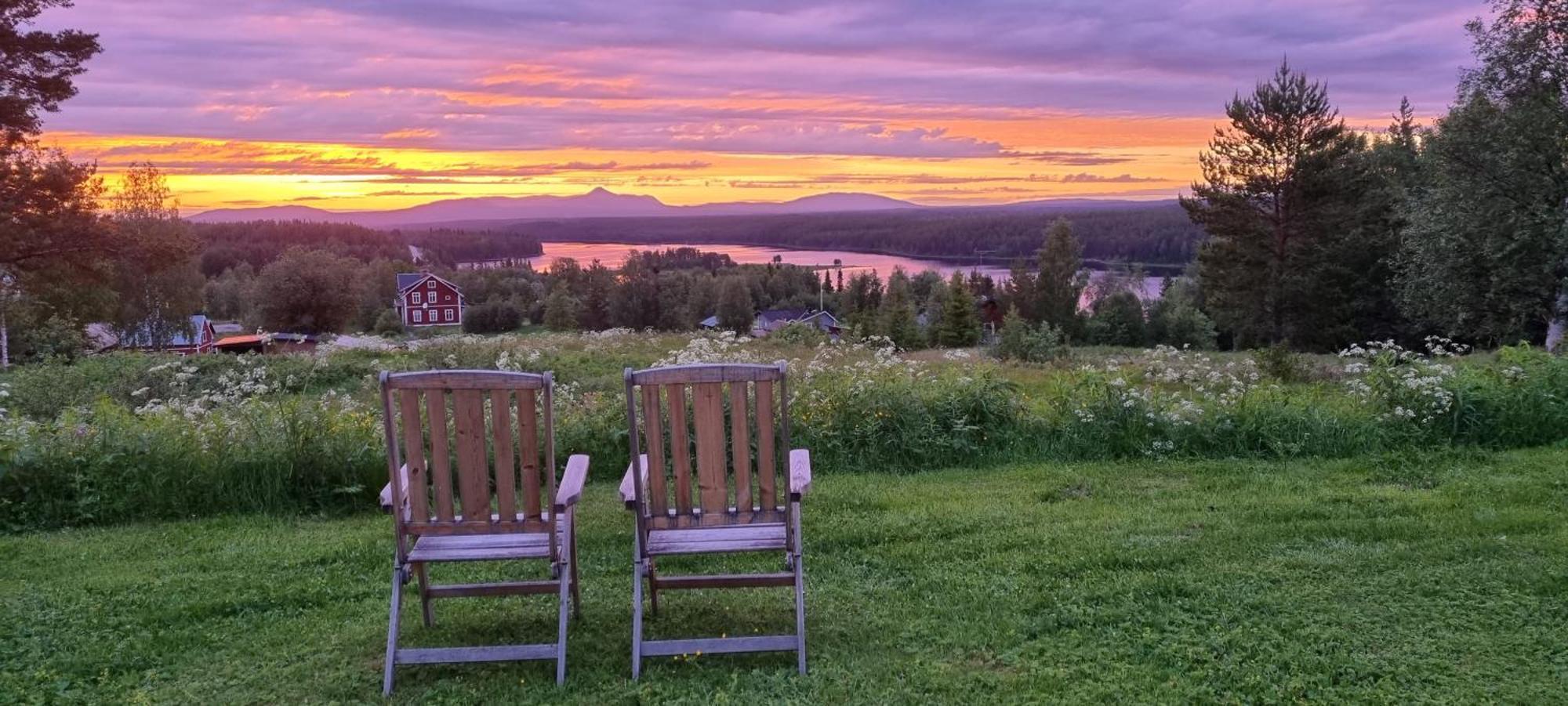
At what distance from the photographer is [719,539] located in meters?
4.00

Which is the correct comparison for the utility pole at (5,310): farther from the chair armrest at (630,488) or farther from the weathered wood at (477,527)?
the chair armrest at (630,488)

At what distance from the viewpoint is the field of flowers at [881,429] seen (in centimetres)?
639

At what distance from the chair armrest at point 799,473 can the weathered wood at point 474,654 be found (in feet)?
3.67

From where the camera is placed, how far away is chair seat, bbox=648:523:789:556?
3.90m

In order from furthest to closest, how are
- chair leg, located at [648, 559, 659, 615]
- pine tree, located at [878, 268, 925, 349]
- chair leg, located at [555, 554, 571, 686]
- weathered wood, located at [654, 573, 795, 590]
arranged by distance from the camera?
pine tree, located at [878, 268, 925, 349] → chair leg, located at [648, 559, 659, 615] → weathered wood, located at [654, 573, 795, 590] → chair leg, located at [555, 554, 571, 686]

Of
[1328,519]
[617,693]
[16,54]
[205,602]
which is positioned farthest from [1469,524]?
[16,54]

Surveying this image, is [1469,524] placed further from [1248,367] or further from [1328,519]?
[1248,367]

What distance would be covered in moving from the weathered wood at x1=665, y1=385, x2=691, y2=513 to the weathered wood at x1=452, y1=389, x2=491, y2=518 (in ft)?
2.36

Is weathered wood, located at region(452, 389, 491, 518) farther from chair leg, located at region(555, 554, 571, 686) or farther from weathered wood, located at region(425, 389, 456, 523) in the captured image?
chair leg, located at region(555, 554, 571, 686)

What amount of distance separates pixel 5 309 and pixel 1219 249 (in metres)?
35.2

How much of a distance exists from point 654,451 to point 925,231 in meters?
72.0

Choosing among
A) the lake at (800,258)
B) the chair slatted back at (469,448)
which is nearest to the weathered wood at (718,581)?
the chair slatted back at (469,448)

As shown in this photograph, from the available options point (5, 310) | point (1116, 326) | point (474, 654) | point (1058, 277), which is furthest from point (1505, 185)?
point (5, 310)

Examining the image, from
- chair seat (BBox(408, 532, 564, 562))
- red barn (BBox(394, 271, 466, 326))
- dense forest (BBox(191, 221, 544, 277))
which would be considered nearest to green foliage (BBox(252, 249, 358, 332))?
red barn (BBox(394, 271, 466, 326))
